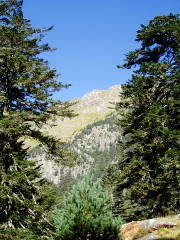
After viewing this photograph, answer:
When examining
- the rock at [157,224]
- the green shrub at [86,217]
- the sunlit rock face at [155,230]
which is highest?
the green shrub at [86,217]

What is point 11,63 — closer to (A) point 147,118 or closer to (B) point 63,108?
(B) point 63,108

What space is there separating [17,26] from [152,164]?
517 inches

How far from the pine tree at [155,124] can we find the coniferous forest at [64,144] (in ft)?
0.22

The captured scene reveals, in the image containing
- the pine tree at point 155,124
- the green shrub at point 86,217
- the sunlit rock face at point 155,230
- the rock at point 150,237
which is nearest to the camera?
the green shrub at point 86,217

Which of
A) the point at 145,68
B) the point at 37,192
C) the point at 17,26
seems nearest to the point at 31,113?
the point at 37,192

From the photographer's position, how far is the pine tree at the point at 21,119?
1602 centimetres

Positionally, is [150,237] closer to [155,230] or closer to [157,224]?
[155,230]

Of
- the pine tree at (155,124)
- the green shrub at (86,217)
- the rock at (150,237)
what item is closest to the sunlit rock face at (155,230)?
the rock at (150,237)

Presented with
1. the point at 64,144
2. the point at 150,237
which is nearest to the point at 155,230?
the point at 150,237

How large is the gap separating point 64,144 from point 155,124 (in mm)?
6245

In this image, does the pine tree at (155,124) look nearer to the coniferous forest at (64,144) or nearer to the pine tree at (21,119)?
the coniferous forest at (64,144)

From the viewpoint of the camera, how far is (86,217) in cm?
1084

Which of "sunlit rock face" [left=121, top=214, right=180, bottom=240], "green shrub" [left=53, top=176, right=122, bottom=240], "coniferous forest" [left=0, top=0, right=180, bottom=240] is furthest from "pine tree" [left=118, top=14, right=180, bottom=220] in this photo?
"green shrub" [left=53, top=176, right=122, bottom=240]

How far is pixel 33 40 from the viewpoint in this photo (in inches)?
808
